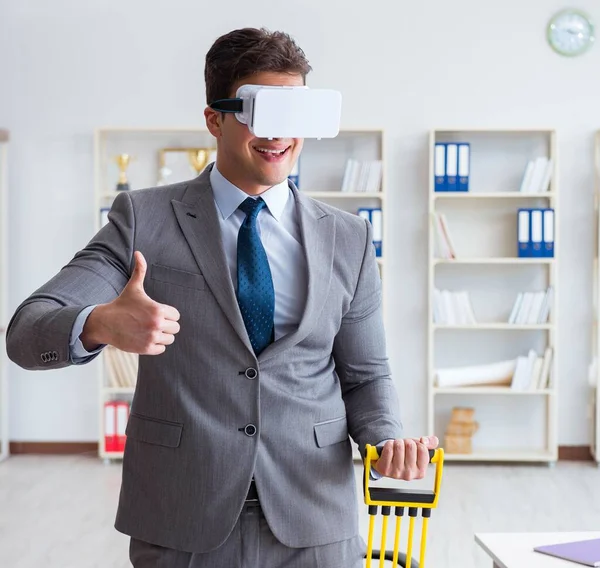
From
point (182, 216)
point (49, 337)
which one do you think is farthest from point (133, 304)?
point (182, 216)

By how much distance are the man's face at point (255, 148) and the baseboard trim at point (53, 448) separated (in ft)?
16.0

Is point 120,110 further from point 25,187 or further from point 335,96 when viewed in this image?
point 335,96

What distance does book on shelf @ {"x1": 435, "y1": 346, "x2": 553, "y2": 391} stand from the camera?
18.9ft

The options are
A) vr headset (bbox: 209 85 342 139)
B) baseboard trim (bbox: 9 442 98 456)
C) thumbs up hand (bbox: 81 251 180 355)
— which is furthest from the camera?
baseboard trim (bbox: 9 442 98 456)

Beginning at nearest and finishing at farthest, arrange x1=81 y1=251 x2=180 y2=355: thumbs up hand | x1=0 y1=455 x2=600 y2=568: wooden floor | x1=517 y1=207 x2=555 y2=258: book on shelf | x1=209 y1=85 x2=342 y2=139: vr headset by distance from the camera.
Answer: x1=81 y1=251 x2=180 y2=355: thumbs up hand → x1=209 y1=85 x2=342 y2=139: vr headset → x1=0 y1=455 x2=600 y2=568: wooden floor → x1=517 y1=207 x2=555 y2=258: book on shelf

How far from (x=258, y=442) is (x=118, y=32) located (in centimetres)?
497

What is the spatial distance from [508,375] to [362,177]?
1483mm

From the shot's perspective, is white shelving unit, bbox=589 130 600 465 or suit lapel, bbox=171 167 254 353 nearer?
suit lapel, bbox=171 167 254 353

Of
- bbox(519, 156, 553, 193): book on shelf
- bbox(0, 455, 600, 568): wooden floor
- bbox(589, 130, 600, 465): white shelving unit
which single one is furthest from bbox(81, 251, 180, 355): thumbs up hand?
bbox(589, 130, 600, 465): white shelving unit

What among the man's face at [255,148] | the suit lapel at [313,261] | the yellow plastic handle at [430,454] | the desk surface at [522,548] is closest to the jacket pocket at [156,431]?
the suit lapel at [313,261]

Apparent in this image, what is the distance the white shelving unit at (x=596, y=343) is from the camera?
5.77 meters

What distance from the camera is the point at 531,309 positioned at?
5.76 m

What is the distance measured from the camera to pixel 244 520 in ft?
4.83

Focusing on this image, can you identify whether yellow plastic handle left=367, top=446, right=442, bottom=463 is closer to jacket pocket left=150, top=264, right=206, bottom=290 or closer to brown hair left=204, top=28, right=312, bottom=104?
jacket pocket left=150, top=264, right=206, bottom=290
